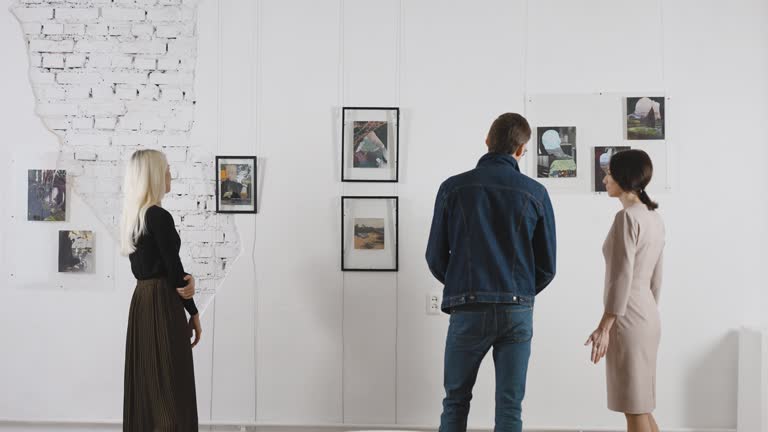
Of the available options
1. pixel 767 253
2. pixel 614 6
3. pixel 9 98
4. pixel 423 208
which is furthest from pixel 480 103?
pixel 9 98

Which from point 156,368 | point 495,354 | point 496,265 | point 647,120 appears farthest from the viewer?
point 647,120

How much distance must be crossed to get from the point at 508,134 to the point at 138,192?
4.66 ft

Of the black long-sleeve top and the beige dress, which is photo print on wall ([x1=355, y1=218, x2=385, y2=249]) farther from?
the beige dress

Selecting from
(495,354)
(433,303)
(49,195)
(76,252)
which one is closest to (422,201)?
(433,303)

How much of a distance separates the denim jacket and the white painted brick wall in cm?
134

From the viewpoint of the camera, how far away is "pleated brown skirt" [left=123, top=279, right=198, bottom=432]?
2244 mm

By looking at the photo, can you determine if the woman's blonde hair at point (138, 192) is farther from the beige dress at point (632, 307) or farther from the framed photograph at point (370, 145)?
the beige dress at point (632, 307)

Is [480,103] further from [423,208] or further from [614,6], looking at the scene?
[614,6]

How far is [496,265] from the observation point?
203cm

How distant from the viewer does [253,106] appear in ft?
9.69

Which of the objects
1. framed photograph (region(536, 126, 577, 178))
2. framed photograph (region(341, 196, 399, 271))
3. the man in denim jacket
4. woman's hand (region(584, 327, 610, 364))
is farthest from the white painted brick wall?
woman's hand (region(584, 327, 610, 364))

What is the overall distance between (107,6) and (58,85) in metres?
0.48

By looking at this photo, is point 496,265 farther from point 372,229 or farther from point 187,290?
point 187,290

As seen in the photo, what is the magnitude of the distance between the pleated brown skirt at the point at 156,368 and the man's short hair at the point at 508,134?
4.53 feet
